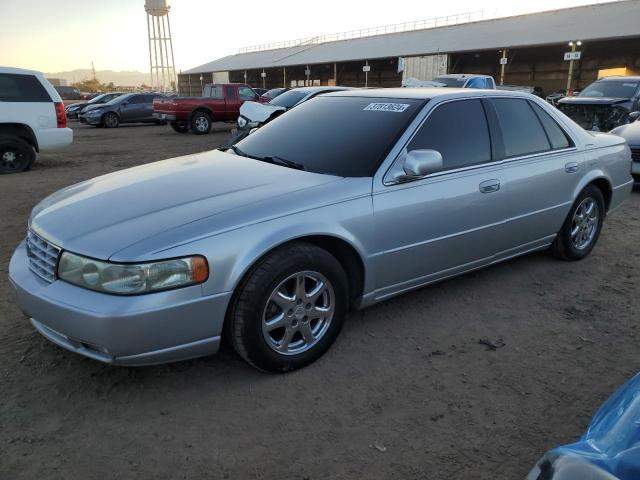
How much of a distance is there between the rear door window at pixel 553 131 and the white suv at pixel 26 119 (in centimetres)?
856

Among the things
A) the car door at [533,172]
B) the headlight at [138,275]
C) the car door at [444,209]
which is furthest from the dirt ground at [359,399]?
the headlight at [138,275]

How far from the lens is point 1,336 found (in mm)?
3297

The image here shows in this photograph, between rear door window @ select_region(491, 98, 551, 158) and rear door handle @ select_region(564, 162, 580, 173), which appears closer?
rear door window @ select_region(491, 98, 551, 158)

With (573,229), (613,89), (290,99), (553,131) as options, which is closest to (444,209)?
(553,131)

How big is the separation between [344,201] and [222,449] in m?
1.46

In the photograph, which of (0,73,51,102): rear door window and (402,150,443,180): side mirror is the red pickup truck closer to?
(0,73,51,102): rear door window

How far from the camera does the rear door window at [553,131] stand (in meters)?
4.26

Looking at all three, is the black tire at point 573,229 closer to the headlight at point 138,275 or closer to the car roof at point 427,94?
→ the car roof at point 427,94

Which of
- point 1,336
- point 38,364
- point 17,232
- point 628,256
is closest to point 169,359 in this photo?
point 38,364

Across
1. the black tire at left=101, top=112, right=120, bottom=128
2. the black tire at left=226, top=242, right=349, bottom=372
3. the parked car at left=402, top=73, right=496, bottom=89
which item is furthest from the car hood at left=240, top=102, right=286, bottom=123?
the black tire at left=101, top=112, right=120, bottom=128

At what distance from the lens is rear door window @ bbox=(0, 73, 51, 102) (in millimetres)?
8961

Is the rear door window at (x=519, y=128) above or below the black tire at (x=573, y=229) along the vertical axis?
above

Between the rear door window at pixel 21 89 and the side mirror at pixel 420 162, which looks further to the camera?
the rear door window at pixel 21 89

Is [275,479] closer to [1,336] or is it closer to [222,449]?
[222,449]
